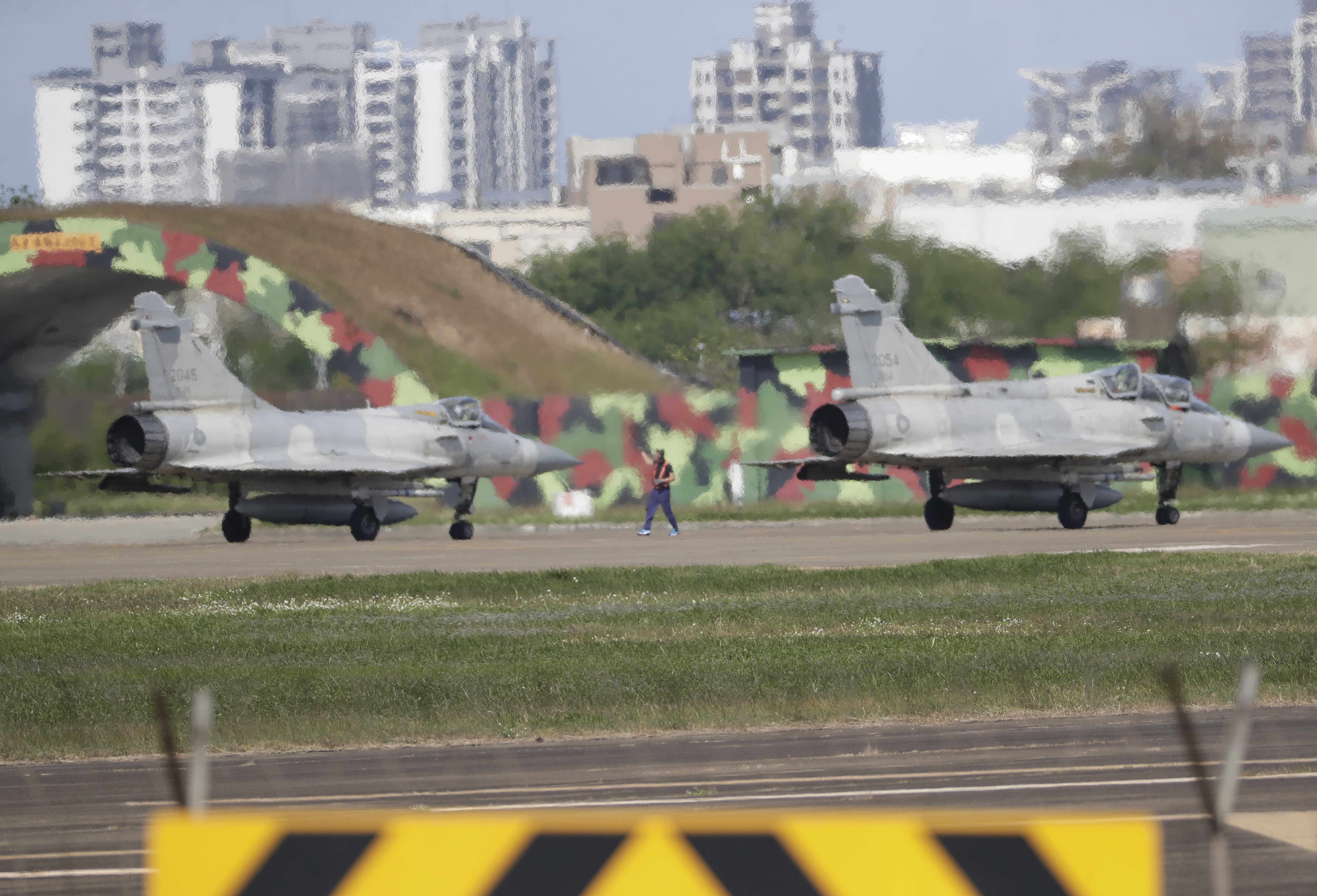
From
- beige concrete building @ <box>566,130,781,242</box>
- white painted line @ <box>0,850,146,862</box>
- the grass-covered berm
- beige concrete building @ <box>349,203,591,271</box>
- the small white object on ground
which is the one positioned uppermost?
beige concrete building @ <box>566,130,781,242</box>

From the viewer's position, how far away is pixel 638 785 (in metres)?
9.45

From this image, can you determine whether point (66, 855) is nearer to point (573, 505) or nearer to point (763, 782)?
point (763, 782)

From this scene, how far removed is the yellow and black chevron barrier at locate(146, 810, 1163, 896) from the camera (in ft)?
12.8

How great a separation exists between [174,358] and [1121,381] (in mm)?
17295

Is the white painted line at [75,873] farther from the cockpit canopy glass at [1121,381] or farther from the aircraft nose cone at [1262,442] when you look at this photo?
the aircraft nose cone at [1262,442]

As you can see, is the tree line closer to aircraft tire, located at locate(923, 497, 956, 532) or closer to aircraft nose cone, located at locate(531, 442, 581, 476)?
aircraft nose cone, located at locate(531, 442, 581, 476)

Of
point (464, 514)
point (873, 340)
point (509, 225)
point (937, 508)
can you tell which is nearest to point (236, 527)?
point (464, 514)

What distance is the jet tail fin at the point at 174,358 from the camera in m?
30.2

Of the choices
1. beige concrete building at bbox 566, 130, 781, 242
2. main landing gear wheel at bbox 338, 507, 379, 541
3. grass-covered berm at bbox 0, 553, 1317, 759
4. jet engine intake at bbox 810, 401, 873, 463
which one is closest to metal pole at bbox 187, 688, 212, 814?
grass-covered berm at bbox 0, 553, 1317, 759

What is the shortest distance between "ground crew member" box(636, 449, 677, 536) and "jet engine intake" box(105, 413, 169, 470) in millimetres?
9228

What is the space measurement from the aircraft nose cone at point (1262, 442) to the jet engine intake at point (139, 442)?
20537 mm

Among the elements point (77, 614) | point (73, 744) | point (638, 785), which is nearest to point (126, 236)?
point (77, 614)

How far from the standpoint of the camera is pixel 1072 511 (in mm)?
→ 31438

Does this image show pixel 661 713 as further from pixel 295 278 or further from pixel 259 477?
pixel 295 278
